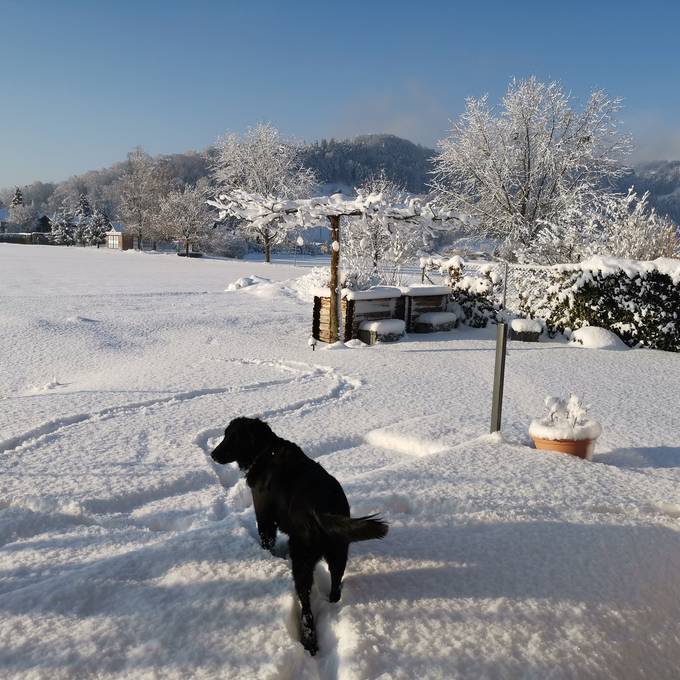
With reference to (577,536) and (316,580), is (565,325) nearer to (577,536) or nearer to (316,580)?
(577,536)

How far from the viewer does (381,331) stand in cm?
1167

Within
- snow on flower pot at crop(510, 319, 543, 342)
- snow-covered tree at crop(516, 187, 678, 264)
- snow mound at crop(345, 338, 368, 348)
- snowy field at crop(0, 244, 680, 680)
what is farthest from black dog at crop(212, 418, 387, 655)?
snow-covered tree at crop(516, 187, 678, 264)

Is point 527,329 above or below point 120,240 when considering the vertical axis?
below

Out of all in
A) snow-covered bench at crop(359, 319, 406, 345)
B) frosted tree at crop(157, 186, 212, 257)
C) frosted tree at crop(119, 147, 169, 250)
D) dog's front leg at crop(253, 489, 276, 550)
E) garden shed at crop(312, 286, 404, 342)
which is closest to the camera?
dog's front leg at crop(253, 489, 276, 550)

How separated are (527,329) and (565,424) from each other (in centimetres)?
763

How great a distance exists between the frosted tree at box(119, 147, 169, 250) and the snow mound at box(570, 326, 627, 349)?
5421 cm

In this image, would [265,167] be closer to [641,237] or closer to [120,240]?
[120,240]

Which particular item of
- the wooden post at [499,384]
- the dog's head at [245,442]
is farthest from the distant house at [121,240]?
the dog's head at [245,442]

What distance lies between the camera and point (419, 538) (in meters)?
3.12

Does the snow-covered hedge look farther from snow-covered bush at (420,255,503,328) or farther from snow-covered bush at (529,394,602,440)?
snow-covered bush at (529,394,602,440)

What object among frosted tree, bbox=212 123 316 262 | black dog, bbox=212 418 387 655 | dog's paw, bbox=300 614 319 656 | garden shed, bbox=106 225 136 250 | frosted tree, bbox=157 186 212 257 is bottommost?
dog's paw, bbox=300 614 319 656

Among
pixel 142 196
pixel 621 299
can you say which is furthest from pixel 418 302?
pixel 142 196

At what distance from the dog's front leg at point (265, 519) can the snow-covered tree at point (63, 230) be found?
74132 millimetres

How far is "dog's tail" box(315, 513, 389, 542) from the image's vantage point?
220 cm
